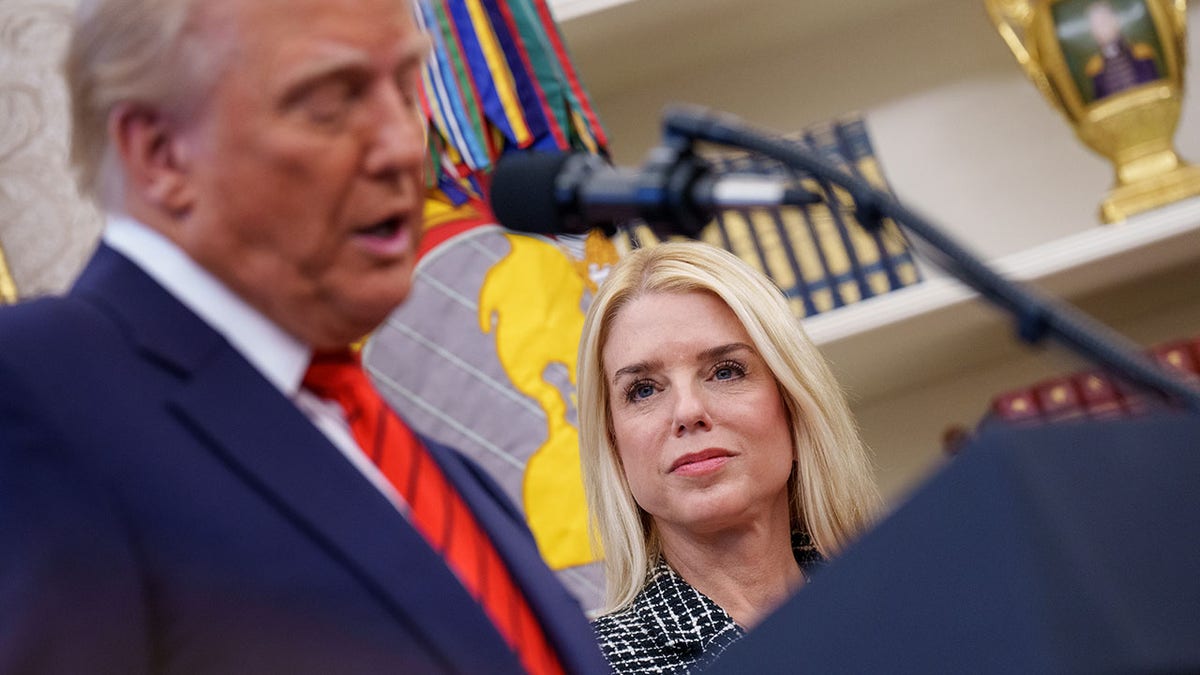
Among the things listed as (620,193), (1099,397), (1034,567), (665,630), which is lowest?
(1099,397)

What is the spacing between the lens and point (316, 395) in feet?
2.14

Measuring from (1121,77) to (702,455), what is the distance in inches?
42.5

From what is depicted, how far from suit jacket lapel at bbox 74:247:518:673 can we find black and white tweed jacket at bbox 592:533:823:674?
2.44 ft

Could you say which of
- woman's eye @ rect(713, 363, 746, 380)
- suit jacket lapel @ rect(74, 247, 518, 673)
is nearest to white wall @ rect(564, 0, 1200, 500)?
woman's eye @ rect(713, 363, 746, 380)

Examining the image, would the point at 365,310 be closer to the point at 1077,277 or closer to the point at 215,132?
the point at 215,132

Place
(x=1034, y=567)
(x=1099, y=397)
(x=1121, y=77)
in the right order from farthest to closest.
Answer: (x=1121, y=77) → (x=1099, y=397) → (x=1034, y=567)

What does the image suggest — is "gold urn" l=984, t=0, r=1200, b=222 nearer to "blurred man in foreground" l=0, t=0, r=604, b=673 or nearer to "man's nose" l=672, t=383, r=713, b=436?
"man's nose" l=672, t=383, r=713, b=436

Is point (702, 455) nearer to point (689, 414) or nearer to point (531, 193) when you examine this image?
Answer: point (689, 414)

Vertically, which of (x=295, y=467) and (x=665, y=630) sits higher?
(x=295, y=467)

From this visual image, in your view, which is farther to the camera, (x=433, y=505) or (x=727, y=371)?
(x=727, y=371)

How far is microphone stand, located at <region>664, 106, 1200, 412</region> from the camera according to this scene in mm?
594

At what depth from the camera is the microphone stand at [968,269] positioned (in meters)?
0.59

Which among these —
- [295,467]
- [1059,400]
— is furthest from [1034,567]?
[1059,400]

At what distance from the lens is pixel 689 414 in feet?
4.49
